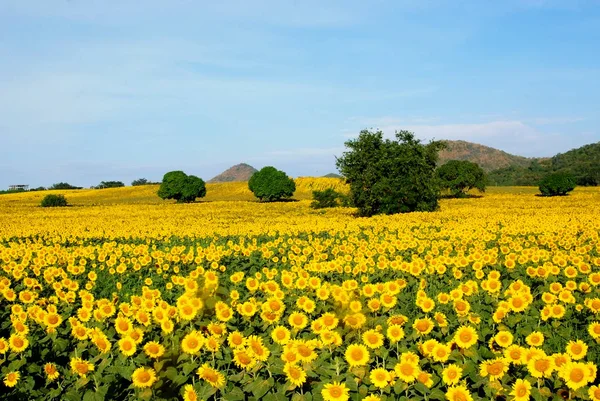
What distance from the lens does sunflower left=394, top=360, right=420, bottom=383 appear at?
13.5 ft

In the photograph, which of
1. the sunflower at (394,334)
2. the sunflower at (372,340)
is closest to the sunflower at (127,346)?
the sunflower at (372,340)

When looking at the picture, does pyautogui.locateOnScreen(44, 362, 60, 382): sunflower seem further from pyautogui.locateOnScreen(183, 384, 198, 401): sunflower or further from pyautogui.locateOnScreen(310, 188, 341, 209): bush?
pyautogui.locateOnScreen(310, 188, 341, 209): bush

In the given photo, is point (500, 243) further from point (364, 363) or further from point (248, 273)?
point (364, 363)

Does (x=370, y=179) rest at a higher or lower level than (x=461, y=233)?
higher

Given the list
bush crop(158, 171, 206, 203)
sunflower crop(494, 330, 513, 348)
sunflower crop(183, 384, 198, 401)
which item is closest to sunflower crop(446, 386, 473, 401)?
sunflower crop(494, 330, 513, 348)

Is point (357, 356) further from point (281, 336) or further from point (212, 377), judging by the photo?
point (212, 377)

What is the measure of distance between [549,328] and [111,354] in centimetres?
568

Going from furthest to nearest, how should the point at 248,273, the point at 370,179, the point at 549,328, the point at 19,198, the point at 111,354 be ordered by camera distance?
the point at 19,198 < the point at 370,179 < the point at 248,273 < the point at 549,328 < the point at 111,354

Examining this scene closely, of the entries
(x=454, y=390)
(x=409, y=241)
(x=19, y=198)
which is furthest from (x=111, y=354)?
(x=19, y=198)

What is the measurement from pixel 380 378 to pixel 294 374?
0.72 meters

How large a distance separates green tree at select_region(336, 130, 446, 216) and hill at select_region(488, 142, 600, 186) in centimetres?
7294

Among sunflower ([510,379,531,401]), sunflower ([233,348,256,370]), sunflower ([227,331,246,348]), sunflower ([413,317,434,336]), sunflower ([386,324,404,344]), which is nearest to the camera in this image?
sunflower ([510,379,531,401])

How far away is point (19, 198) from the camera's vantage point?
93.2 m

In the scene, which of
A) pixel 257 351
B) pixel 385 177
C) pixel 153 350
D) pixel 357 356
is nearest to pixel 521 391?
pixel 357 356
